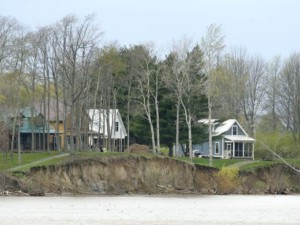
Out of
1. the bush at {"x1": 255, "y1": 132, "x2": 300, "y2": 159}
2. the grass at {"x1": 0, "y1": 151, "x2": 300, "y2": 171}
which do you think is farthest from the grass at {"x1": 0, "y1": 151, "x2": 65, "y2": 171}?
the bush at {"x1": 255, "y1": 132, "x2": 300, "y2": 159}

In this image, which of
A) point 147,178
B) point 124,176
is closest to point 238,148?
point 147,178

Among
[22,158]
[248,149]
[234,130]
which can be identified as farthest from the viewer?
[234,130]

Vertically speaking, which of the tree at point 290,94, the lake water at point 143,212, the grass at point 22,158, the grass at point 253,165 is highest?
the tree at point 290,94

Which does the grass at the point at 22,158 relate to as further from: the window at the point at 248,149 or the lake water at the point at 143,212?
the window at the point at 248,149

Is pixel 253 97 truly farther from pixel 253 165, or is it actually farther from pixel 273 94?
pixel 253 165

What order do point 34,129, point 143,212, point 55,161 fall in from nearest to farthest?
1. point 143,212
2. point 55,161
3. point 34,129

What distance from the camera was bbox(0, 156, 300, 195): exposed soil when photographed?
8262cm

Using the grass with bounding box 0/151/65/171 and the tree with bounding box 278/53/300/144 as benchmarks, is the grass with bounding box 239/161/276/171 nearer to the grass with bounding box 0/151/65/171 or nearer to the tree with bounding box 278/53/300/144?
the grass with bounding box 0/151/65/171

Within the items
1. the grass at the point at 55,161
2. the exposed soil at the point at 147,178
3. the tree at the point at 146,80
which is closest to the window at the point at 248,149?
the tree at the point at 146,80

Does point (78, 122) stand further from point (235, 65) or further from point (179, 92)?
point (235, 65)

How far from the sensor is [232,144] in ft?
437

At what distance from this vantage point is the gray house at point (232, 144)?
431 feet

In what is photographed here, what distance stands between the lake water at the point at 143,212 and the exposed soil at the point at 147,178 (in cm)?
1089

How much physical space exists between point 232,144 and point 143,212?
77916mm
